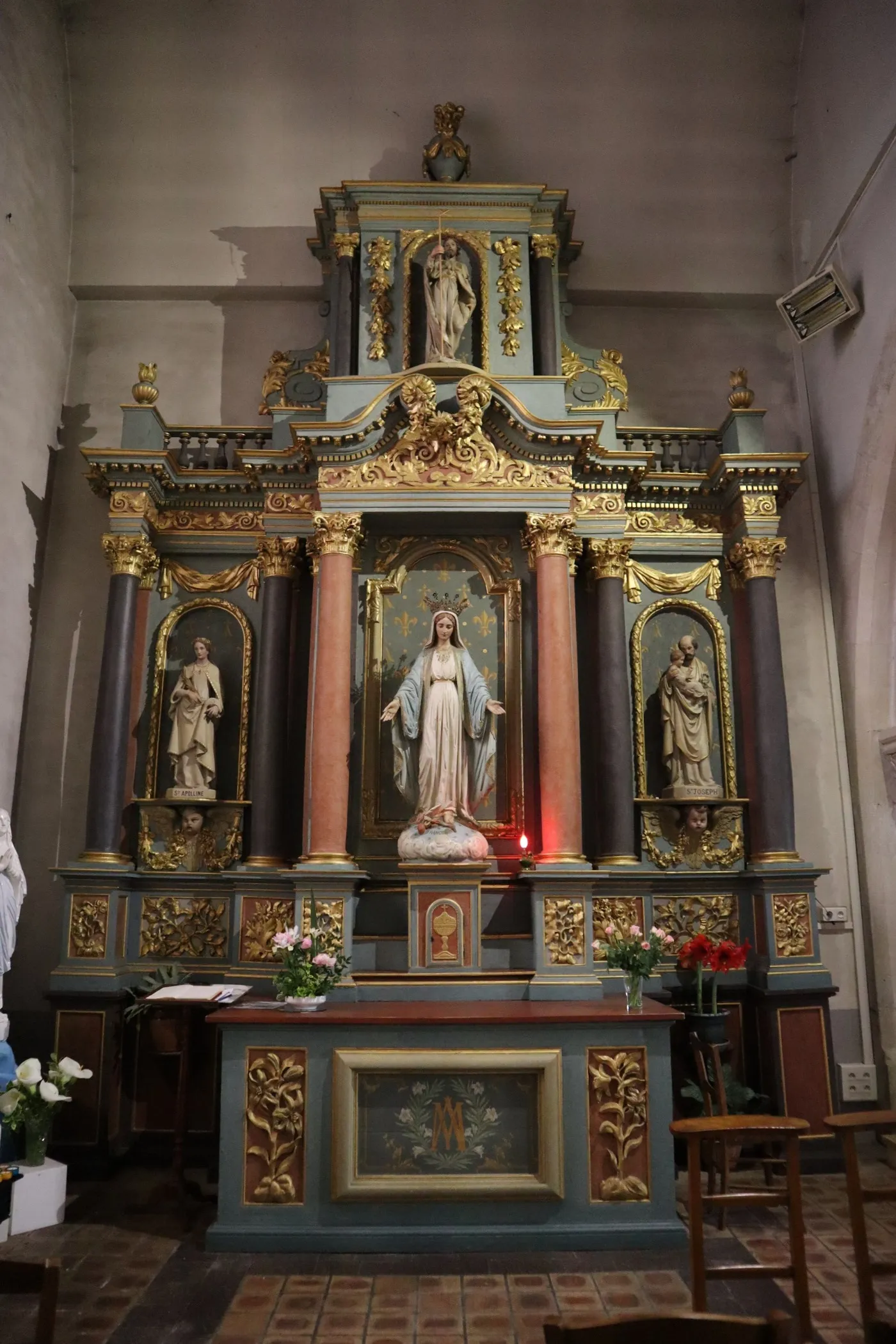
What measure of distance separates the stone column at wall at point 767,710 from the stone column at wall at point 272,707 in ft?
12.2

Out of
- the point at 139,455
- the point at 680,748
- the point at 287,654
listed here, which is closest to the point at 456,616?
the point at 287,654

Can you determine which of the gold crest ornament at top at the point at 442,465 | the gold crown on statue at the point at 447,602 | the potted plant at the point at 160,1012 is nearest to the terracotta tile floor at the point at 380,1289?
the potted plant at the point at 160,1012

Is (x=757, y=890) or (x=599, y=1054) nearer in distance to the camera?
(x=599, y=1054)

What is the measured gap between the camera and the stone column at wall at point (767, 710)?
7504 millimetres

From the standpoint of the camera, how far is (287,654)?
7.93m

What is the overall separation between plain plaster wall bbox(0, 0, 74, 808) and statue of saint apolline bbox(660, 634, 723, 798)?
5.38 meters

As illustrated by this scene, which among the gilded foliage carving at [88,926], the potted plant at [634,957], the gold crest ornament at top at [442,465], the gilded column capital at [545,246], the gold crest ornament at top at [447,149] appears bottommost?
the potted plant at [634,957]

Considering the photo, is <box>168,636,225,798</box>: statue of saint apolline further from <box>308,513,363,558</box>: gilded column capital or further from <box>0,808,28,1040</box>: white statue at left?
<box>0,808,28,1040</box>: white statue at left

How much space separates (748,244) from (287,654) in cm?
605

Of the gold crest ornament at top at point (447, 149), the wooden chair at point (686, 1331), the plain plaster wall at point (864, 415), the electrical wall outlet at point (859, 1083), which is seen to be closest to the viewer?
the wooden chair at point (686, 1331)

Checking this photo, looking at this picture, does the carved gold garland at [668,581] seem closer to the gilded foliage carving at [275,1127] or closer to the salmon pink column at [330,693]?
the salmon pink column at [330,693]

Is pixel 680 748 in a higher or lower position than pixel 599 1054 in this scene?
higher

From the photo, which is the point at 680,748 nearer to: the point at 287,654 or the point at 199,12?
the point at 287,654

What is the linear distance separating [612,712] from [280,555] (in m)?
2.98
